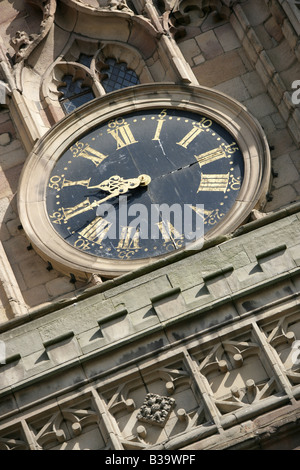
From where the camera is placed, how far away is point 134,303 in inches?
635

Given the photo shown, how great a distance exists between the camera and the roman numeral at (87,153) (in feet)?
64.2

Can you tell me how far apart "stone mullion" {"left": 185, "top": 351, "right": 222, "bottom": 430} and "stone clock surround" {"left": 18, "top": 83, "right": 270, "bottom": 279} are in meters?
2.98

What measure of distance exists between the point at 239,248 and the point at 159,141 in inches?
142

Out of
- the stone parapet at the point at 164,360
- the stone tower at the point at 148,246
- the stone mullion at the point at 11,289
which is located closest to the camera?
the stone parapet at the point at 164,360

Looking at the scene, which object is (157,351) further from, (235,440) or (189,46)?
(189,46)

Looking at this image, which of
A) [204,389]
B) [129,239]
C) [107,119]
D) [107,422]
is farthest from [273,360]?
[107,119]

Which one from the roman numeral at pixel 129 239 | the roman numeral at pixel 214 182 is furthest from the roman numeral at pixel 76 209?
the roman numeral at pixel 214 182

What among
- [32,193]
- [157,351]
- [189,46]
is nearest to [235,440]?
[157,351]

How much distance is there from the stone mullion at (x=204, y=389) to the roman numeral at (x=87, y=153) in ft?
15.7

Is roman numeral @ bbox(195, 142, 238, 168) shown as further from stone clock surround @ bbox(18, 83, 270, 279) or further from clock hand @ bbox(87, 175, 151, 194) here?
clock hand @ bbox(87, 175, 151, 194)

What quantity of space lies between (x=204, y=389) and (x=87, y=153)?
5.43 m

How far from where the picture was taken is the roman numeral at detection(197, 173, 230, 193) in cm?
1889

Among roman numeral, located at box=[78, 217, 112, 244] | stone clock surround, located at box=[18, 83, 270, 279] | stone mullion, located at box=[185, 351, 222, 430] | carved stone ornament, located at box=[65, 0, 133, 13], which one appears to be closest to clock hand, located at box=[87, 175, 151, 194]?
roman numeral, located at box=[78, 217, 112, 244]

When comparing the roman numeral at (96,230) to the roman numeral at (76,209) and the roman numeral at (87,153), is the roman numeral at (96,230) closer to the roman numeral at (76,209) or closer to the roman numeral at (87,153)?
the roman numeral at (76,209)
